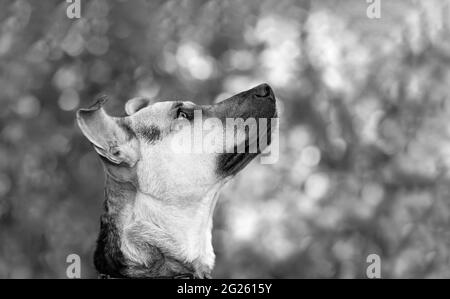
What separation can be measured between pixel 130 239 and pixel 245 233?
2.39 metres

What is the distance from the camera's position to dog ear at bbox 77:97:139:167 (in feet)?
9.17

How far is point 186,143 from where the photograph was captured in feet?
9.98

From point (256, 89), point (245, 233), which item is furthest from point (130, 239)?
point (245, 233)

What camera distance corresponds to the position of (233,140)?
3.07 meters

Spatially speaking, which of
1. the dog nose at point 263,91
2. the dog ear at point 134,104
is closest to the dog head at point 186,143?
the dog nose at point 263,91

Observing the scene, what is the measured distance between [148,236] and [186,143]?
0.56m

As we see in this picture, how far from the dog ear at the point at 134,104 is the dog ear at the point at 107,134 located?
42cm

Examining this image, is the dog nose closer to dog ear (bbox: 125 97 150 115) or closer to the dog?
the dog

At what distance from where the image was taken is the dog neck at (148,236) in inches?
115

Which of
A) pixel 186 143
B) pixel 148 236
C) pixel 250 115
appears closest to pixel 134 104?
pixel 186 143

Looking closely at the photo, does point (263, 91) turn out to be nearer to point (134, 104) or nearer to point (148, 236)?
point (134, 104)

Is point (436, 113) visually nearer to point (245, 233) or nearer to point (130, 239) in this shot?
A: point (245, 233)

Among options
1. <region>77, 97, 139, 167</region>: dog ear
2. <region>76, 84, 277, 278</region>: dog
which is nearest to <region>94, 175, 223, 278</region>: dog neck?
<region>76, 84, 277, 278</region>: dog

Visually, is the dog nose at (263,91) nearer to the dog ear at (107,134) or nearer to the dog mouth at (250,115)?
the dog mouth at (250,115)
